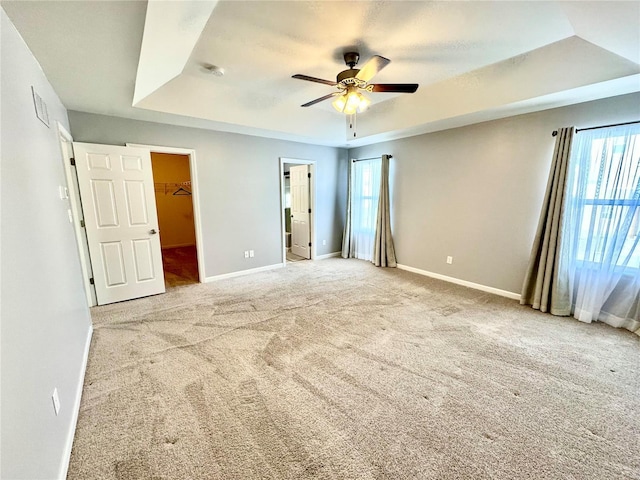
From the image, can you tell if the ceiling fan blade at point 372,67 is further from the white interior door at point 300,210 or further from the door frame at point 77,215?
the white interior door at point 300,210

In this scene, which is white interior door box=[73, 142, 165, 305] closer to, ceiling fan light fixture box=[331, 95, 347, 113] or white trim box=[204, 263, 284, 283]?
white trim box=[204, 263, 284, 283]

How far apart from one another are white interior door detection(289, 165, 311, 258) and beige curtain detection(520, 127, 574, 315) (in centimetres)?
384

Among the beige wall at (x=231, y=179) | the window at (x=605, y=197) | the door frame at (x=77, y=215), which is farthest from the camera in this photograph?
the beige wall at (x=231, y=179)

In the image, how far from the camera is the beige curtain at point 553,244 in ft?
9.94

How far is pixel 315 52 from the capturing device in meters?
2.55

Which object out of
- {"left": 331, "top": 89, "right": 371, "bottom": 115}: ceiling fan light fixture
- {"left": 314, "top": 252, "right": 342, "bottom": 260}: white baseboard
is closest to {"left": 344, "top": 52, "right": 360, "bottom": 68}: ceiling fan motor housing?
{"left": 331, "top": 89, "right": 371, "bottom": 115}: ceiling fan light fixture

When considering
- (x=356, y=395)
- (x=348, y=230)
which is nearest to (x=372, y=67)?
(x=356, y=395)

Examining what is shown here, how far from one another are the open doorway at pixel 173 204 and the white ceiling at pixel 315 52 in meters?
3.38

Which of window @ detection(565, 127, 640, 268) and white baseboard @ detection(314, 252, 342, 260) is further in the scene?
white baseboard @ detection(314, 252, 342, 260)

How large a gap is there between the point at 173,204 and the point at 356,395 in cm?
662

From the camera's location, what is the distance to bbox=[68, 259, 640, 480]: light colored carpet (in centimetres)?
146

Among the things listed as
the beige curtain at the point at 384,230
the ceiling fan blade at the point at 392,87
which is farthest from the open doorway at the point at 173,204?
the ceiling fan blade at the point at 392,87

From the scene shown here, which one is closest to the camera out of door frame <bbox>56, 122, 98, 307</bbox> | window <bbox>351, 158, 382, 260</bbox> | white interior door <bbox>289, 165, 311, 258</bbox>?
door frame <bbox>56, 122, 98, 307</bbox>

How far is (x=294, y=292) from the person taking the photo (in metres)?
3.89
